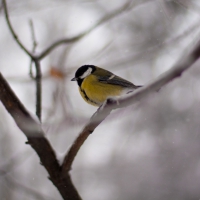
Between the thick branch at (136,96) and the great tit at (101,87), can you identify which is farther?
the great tit at (101,87)

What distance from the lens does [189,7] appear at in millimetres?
1988

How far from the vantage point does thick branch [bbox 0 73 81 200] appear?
6.06 feet

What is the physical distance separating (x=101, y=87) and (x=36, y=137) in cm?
113

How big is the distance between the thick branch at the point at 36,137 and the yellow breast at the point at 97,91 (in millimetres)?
975

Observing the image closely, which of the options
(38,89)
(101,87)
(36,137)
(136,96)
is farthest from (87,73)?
(136,96)

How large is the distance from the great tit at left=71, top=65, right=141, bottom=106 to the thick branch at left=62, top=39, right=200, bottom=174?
3.30ft

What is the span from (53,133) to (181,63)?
4.32 feet

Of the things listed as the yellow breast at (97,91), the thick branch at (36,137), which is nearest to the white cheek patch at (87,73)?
the yellow breast at (97,91)

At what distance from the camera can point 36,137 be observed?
193 centimetres

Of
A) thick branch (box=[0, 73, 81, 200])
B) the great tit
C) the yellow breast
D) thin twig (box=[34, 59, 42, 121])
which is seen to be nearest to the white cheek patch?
the great tit

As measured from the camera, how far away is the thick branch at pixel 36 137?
6.06 feet

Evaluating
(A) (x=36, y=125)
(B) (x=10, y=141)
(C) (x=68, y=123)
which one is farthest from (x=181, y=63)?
(B) (x=10, y=141)

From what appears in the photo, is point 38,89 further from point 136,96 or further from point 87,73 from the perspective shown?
point 136,96

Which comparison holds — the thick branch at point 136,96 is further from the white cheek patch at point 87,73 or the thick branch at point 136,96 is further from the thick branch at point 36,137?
the white cheek patch at point 87,73
